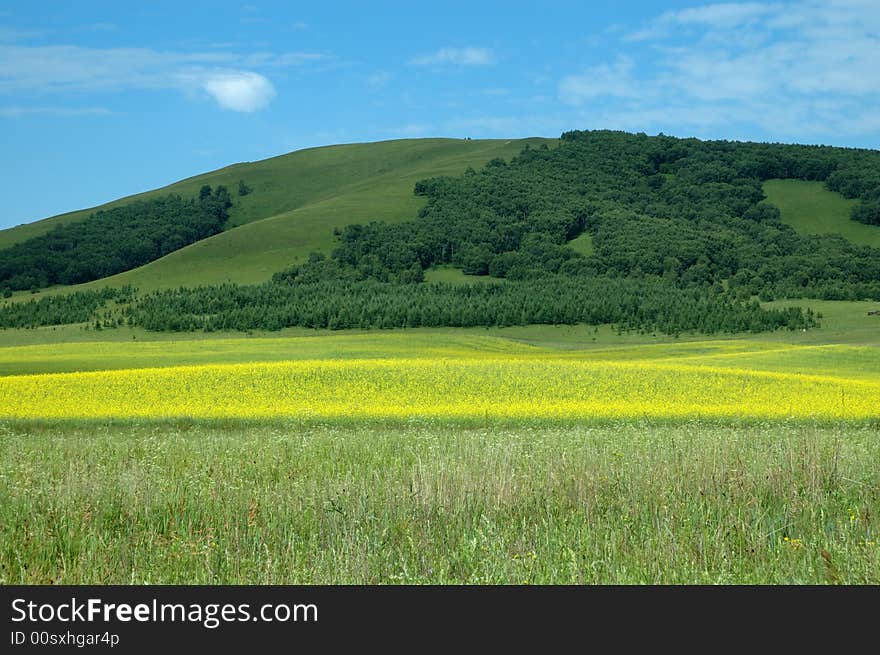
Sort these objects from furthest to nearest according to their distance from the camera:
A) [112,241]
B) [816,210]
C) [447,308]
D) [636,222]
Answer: [112,241]
[816,210]
[636,222]
[447,308]

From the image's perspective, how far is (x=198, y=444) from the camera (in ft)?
52.6

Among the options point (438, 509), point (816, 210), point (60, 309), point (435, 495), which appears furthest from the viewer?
point (816, 210)

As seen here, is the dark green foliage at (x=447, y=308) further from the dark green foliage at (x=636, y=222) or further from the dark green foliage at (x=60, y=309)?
the dark green foliage at (x=636, y=222)

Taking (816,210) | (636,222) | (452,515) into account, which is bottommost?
(452,515)

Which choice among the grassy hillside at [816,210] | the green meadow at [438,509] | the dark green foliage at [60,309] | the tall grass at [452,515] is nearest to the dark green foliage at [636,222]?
the grassy hillside at [816,210]

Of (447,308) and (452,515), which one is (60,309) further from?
(452,515)

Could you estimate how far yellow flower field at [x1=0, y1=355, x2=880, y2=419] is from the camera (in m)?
23.4

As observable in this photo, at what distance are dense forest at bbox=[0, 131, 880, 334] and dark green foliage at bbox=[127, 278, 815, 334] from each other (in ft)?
0.72

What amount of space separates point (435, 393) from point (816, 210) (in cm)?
14818

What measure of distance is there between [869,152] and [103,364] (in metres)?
181

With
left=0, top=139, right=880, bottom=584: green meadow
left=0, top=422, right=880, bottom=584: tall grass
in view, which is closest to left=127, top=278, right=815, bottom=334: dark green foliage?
left=0, top=139, right=880, bottom=584: green meadow

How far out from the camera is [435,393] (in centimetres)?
2772

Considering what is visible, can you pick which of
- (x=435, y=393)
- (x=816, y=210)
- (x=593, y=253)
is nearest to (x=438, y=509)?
(x=435, y=393)

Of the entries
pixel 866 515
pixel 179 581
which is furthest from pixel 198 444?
pixel 866 515
